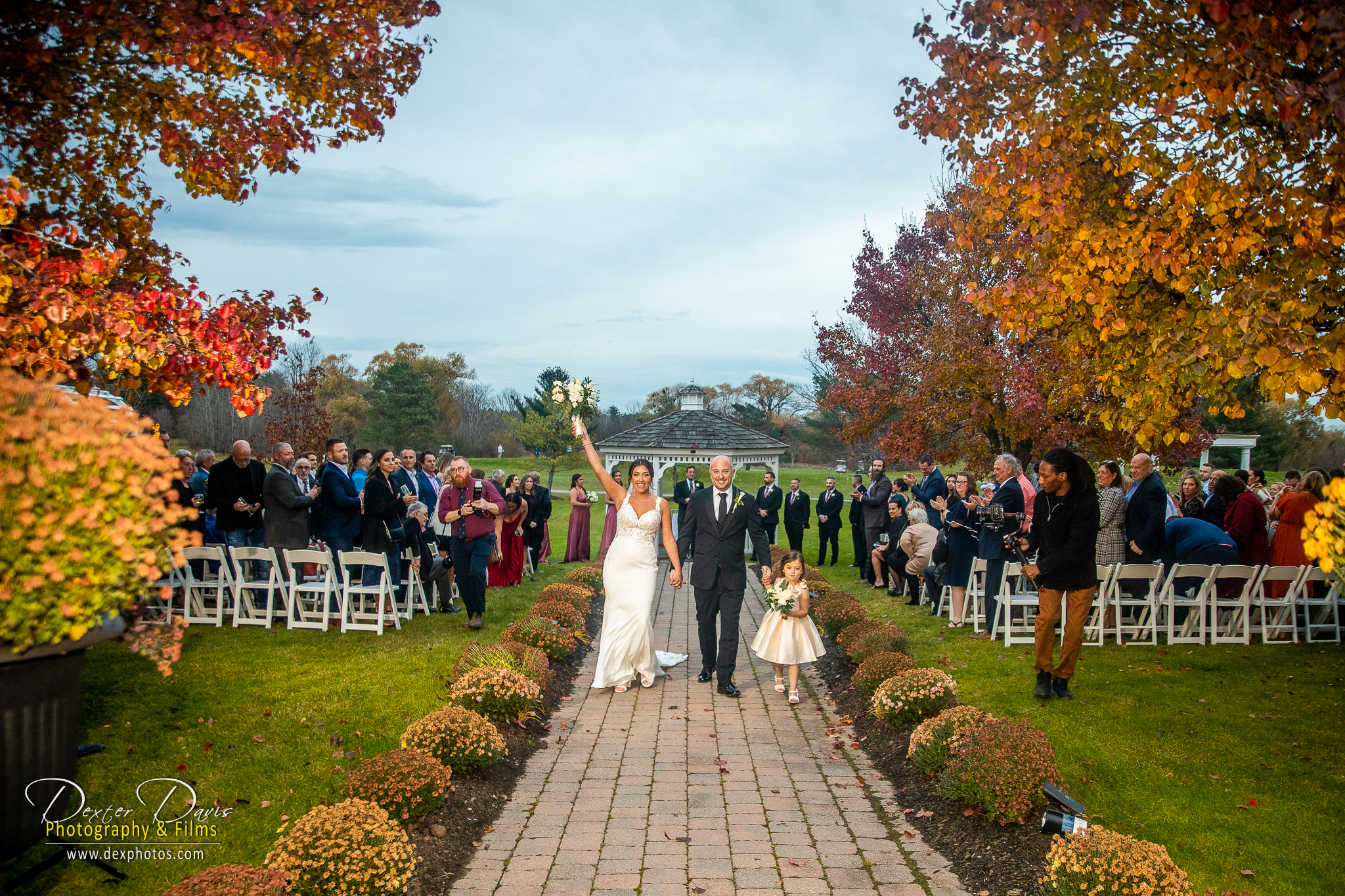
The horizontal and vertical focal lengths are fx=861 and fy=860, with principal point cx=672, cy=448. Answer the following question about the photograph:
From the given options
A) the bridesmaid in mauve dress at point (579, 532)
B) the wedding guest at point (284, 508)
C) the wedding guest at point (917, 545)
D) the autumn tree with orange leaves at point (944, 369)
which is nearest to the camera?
the wedding guest at point (284, 508)

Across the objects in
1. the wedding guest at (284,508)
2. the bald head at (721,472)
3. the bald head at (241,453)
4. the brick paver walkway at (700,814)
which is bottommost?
the brick paver walkway at (700,814)

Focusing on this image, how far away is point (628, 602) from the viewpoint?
8.35 metres

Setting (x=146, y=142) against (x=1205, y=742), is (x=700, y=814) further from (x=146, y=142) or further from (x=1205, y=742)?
(x=146, y=142)

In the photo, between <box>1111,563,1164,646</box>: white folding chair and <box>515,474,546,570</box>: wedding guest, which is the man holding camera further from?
<box>1111,563,1164,646</box>: white folding chair

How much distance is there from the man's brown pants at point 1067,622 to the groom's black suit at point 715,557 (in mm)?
2566

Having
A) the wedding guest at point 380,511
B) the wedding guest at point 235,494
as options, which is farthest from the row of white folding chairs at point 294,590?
the wedding guest at point 235,494

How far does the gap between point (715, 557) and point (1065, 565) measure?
127 inches

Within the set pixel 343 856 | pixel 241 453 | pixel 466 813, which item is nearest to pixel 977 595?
pixel 466 813

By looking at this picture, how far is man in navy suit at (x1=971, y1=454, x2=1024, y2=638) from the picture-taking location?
10156 millimetres

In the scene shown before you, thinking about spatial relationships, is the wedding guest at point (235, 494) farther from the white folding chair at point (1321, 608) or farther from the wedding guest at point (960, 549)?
the white folding chair at point (1321, 608)

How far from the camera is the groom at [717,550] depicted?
8586mm

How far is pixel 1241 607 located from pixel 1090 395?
21.5 ft

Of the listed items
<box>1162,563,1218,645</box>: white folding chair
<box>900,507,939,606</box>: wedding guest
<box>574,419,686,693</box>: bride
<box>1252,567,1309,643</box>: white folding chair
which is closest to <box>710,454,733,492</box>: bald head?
<box>574,419,686,693</box>: bride

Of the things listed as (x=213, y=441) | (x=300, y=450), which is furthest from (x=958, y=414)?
(x=213, y=441)
